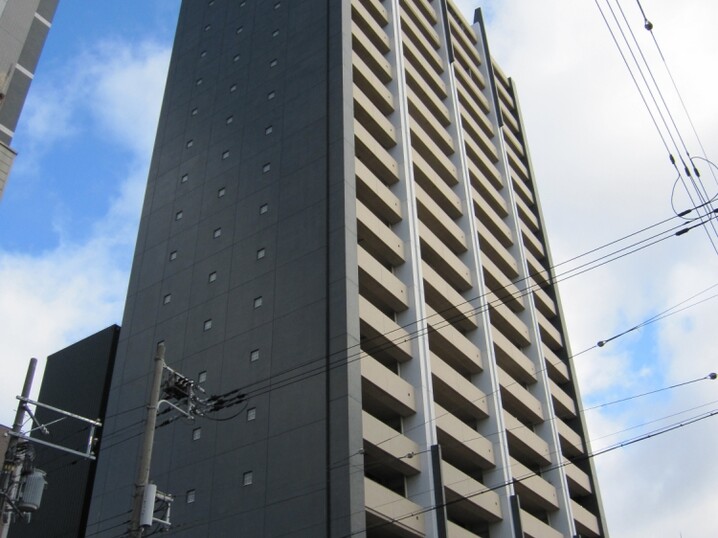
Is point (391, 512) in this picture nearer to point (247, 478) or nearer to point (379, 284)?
point (247, 478)

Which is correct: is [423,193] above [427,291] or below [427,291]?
above

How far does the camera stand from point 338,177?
4397cm

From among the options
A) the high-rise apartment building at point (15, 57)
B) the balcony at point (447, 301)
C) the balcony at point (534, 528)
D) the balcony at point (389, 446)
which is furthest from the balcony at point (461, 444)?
the high-rise apartment building at point (15, 57)

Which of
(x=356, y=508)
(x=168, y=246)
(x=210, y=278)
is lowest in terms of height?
(x=356, y=508)

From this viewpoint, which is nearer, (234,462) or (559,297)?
(234,462)

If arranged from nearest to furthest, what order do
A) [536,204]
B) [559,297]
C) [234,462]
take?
[234,462] < [559,297] < [536,204]

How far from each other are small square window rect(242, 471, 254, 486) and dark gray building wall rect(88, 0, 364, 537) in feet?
0.79

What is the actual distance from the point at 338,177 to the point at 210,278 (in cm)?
945

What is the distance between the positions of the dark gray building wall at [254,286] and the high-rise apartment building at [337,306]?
13 cm

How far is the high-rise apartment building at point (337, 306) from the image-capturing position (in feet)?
122

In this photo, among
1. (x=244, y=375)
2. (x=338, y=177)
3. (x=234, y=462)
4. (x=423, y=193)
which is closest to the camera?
(x=234, y=462)

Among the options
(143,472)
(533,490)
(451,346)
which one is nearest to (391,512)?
(451,346)

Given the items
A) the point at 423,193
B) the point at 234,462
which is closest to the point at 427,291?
the point at 423,193

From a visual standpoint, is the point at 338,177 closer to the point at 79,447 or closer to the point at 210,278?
the point at 210,278
